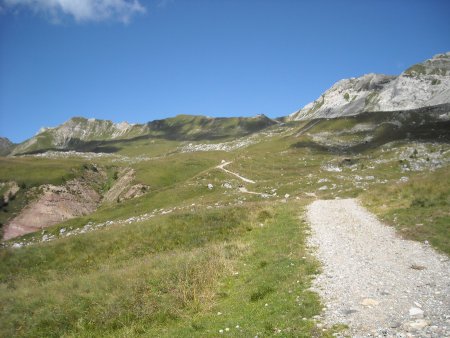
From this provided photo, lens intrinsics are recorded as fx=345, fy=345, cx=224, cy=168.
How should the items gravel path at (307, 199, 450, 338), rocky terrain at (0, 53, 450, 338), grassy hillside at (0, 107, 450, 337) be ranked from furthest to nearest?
grassy hillside at (0, 107, 450, 337) → rocky terrain at (0, 53, 450, 338) → gravel path at (307, 199, 450, 338)

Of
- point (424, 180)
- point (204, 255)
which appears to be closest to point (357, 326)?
point (204, 255)

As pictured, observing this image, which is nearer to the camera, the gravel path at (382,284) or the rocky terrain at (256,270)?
the gravel path at (382,284)

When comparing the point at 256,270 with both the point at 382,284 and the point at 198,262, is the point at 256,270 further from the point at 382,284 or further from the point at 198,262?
the point at 382,284

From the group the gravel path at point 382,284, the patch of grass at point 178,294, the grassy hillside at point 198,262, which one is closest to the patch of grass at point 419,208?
the grassy hillside at point 198,262

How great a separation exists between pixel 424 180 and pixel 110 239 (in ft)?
109

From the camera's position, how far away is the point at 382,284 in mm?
14875

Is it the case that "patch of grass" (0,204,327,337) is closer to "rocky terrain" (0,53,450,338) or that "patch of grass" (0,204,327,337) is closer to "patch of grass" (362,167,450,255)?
"rocky terrain" (0,53,450,338)

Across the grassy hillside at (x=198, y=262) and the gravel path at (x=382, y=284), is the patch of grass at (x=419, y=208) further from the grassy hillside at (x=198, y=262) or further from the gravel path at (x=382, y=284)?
the gravel path at (x=382, y=284)

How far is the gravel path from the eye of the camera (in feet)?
36.6

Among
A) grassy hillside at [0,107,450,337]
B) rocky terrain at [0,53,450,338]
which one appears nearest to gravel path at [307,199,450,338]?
rocky terrain at [0,53,450,338]

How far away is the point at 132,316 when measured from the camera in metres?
17.6

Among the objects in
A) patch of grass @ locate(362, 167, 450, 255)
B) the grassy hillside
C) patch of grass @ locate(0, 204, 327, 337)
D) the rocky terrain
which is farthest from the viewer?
patch of grass @ locate(362, 167, 450, 255)

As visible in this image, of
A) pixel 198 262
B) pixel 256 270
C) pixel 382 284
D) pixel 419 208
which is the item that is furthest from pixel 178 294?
pixel 419 208

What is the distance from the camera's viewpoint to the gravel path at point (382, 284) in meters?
11.2
